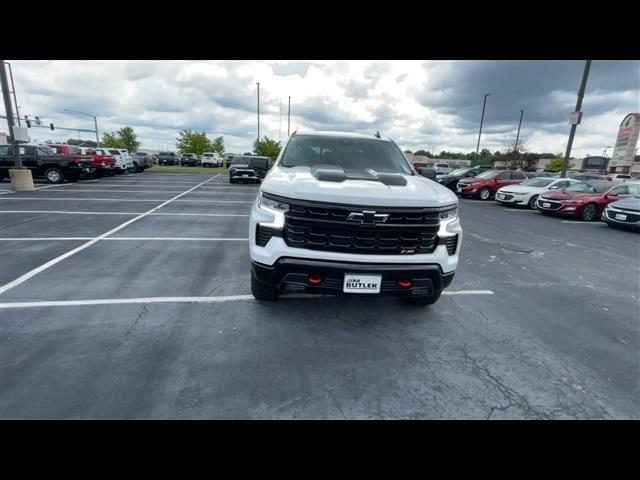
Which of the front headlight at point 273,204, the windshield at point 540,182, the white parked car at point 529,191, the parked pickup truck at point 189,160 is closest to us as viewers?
the front headlight at point 273,204

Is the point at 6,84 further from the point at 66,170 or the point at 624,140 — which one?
the point at 624,140

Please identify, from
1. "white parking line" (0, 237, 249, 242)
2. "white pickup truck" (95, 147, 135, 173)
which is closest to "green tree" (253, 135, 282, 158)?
"white pickup truck" (95, 147, 135, 173)

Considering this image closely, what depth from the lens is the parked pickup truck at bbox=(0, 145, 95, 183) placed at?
14.9 m

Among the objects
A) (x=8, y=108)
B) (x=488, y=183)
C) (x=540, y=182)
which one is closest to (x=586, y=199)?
(x=540, y=182)

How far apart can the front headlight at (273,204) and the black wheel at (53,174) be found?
57.9 ft

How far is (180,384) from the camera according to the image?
2301 millimetres

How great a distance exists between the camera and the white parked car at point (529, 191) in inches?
533

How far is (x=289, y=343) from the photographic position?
114 inches

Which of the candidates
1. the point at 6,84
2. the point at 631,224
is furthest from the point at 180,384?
the point at 6,84

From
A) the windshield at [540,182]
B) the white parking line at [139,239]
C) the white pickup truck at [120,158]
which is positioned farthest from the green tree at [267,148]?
the white parking line at [139,239]

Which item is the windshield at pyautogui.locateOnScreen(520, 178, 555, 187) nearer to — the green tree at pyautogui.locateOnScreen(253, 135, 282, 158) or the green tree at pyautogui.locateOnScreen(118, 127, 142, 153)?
the green tree at pyautogui.locateOnScreen(253, 135, 282, 158)

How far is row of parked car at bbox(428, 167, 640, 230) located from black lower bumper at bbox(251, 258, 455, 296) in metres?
5.31

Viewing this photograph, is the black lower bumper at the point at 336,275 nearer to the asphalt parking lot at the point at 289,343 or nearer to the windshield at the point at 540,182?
the asphalt parking lot at the point at 289,343
